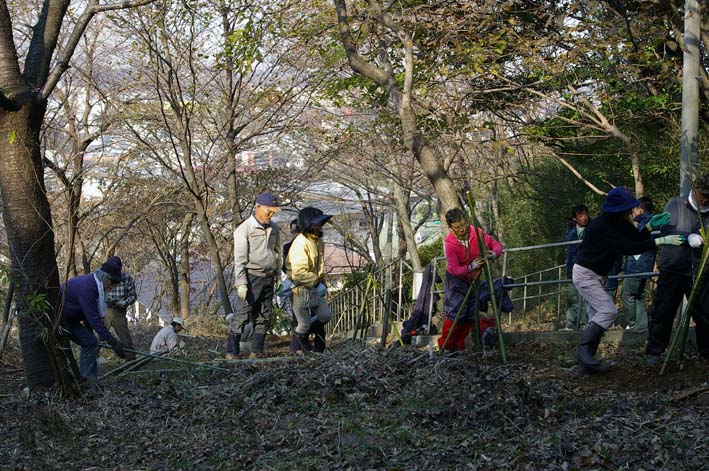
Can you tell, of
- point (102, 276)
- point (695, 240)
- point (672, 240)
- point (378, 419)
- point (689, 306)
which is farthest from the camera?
point (102, 276)

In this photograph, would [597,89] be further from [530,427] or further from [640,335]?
[530,427]

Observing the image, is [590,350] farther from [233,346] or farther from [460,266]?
[233,346]

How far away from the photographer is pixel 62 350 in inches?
287

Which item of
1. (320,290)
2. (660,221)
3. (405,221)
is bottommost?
(320,290)

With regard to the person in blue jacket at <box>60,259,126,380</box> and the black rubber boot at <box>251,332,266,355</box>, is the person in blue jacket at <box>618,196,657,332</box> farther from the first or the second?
the person in blue jacket at <box>60,259,126,380</box>

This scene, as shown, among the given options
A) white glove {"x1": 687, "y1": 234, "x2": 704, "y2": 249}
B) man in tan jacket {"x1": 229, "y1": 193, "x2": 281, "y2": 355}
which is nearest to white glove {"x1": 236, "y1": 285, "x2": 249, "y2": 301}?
man in tan jacket {"x1": 229, "y1": 193, "x2": 281, "y2": 355}

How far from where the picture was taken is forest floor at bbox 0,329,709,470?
15.7 ft

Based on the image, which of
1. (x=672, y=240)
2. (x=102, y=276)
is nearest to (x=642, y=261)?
(x=672, y=240)

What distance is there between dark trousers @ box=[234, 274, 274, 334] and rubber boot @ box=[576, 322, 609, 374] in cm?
387

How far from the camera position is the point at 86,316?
8.67 m

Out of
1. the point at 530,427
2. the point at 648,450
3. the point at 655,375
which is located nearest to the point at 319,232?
the point at 655,375

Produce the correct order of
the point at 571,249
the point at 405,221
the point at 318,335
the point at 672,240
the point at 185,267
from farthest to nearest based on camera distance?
1. the point at 185,267
2. the point at 405,221
3. the point at 571,249
4. the point at 318,335
5. the point at 672,240

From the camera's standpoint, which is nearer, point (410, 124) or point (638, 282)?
point (638, 282)

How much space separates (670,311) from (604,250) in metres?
0.82
